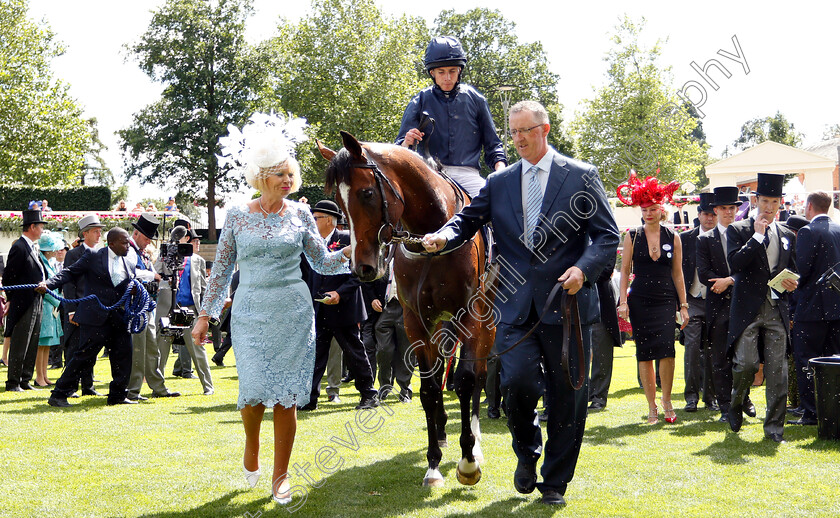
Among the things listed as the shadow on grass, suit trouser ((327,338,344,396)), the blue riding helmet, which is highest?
the blue riding helmet

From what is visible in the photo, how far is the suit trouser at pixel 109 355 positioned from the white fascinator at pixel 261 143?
4736 mm

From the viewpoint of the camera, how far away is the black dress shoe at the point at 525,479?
4.66 m

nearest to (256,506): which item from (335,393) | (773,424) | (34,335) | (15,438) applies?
(15,438)

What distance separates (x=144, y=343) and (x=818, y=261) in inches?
304

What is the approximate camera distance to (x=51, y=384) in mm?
11328

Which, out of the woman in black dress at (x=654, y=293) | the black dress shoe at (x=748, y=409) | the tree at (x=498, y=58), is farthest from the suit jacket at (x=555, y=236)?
the tree at (x=498, y=58)

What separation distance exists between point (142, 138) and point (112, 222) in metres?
21.5

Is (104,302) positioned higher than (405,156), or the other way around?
(405,156)

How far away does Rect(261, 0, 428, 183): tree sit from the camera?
141 ft

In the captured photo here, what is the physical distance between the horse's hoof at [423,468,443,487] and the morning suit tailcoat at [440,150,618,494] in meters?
0.75

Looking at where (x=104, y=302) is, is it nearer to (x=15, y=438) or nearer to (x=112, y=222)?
(x=15, y=438)

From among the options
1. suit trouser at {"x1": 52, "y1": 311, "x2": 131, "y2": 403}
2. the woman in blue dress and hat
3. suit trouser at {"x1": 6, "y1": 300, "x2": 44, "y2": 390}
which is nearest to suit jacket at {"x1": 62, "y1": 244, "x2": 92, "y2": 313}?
the woman in blue dress and hat

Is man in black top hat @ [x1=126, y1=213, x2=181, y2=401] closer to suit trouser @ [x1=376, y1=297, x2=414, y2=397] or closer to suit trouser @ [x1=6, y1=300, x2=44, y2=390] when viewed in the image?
suit trouser @ [x1=6, y1=300, x2=44, y2=390]

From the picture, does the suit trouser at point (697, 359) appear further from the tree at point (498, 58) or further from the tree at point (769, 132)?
the tree at point (769, 132)
